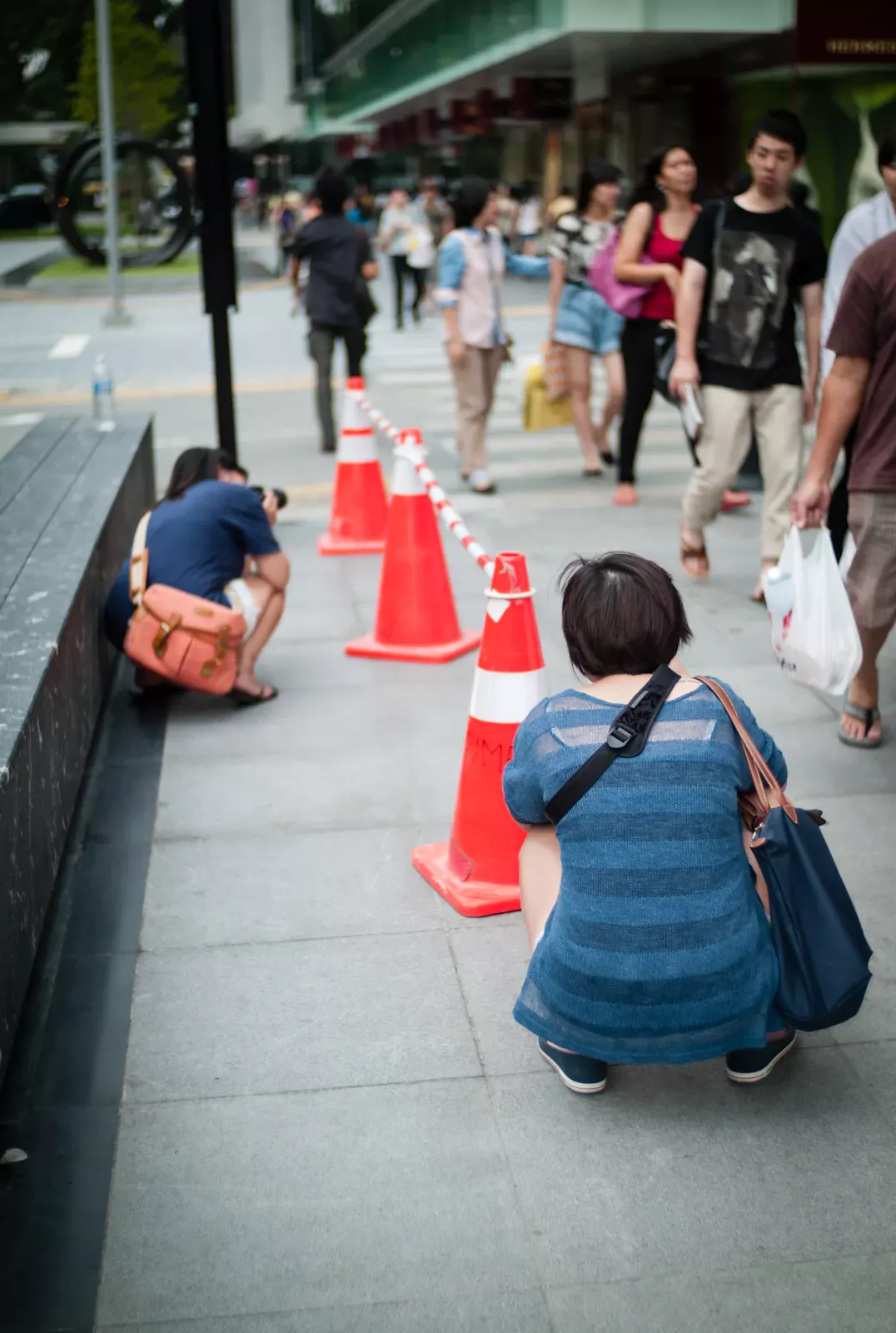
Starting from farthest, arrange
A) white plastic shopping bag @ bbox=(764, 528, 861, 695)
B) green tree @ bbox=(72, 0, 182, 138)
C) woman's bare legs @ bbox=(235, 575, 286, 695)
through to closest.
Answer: green tree @ bbox=(72, 0, 182, 138)
woman's bare legs @ bbox=(235, 575, 286, 695)
white plastic shopping bag @ bbox=(764, 528, 861, 695)

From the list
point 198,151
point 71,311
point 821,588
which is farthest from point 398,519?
point 71,311

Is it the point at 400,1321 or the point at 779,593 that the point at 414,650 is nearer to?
the point at 779,593

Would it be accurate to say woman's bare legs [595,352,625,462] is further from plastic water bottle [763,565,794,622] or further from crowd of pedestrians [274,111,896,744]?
plastic water bottle [763,565,794,622]

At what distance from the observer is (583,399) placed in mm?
9664

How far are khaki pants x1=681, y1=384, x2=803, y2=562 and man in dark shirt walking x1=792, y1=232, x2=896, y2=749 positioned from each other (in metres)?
1.49

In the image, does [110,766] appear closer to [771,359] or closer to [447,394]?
[771,359]

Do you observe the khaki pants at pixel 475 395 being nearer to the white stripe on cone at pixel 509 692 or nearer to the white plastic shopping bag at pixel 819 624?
the white plastic shopping bag at pixel 819 624

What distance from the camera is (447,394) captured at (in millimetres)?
14789

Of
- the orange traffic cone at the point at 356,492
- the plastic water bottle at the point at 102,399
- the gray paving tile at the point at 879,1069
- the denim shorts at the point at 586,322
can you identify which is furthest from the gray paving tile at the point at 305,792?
the denim shorts at the point at 586,322

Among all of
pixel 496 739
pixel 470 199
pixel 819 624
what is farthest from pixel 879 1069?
pixel 470 199

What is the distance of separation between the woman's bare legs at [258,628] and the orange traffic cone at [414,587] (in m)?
0.60

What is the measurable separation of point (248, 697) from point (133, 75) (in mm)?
4345

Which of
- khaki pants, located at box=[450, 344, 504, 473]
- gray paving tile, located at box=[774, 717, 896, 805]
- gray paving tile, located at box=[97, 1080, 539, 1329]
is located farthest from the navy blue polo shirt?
khaki pants, located at box=[450, 344, 504, 473]

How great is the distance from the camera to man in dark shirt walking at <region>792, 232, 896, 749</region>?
4641 mm
